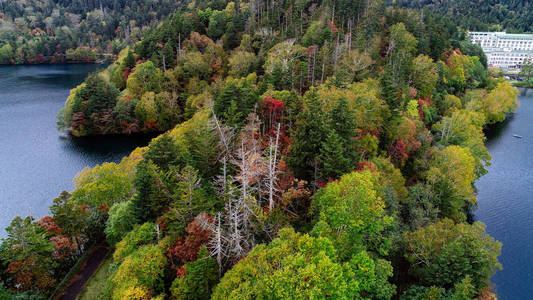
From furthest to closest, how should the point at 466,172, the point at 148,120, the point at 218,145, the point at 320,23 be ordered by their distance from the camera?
the point at 148,120
the point at 320,23
the point at 466,172
the point at 218,145

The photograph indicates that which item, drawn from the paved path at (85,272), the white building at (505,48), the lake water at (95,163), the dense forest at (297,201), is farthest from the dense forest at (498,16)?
the paved path at (85,272)

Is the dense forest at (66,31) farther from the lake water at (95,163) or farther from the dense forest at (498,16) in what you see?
the dense forest at (498,16)

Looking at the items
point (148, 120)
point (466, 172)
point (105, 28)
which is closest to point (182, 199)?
point (466, 172)

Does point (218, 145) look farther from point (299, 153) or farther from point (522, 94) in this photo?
point (522, 94)

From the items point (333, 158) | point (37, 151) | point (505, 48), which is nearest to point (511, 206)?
point (333, 158)

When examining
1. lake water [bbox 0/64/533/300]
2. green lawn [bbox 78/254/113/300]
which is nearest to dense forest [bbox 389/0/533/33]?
lake water [bbox 0/64/533/300]

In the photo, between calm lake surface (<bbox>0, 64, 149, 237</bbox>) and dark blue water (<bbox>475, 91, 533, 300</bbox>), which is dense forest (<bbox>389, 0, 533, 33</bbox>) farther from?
calm lake surface (<bbox>0, 64, 149, 237</bbox>)

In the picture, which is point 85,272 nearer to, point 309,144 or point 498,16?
point 309,144
